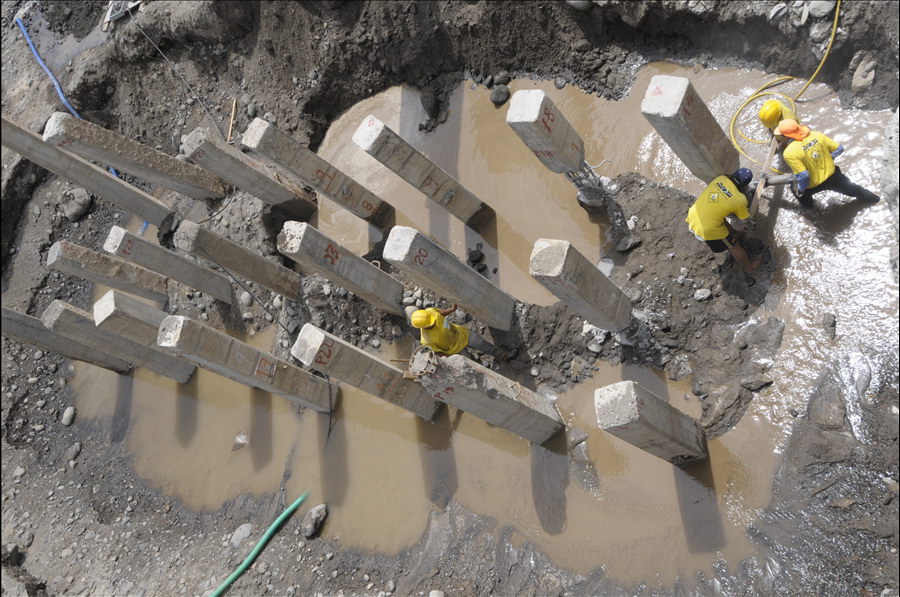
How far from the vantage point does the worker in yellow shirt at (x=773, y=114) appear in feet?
22.6

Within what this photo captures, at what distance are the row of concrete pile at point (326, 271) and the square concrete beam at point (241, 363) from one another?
17 millimetres

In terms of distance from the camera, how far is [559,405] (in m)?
7.93

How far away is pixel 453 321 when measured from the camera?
29.4ft

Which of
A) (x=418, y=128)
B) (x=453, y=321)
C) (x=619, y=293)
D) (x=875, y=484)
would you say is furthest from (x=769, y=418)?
(x=418, y=128)

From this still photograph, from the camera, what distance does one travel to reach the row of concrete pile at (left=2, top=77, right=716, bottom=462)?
6.70 metres

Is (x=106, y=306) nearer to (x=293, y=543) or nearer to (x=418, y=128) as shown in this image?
(x=293, y=543)

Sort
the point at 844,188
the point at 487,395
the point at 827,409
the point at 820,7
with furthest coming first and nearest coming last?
the point at 820,7, the point at 487,395, the point at 844,188, the point at 827,409

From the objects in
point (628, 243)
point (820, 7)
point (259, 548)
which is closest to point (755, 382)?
point (628, 243)

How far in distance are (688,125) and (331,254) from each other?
4.13 meters

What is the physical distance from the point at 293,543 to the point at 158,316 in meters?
3.62

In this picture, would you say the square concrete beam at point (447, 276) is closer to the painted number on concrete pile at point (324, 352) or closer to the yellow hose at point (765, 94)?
the painted number on concrete pile at point (324, 352)

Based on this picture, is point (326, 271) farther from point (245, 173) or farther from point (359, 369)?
point (245, 173)

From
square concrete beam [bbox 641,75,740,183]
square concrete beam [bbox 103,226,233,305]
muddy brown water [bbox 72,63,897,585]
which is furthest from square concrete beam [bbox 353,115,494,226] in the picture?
square concrete beam [bbox 103,226,233,305]

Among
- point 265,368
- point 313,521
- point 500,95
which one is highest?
point 500,95
